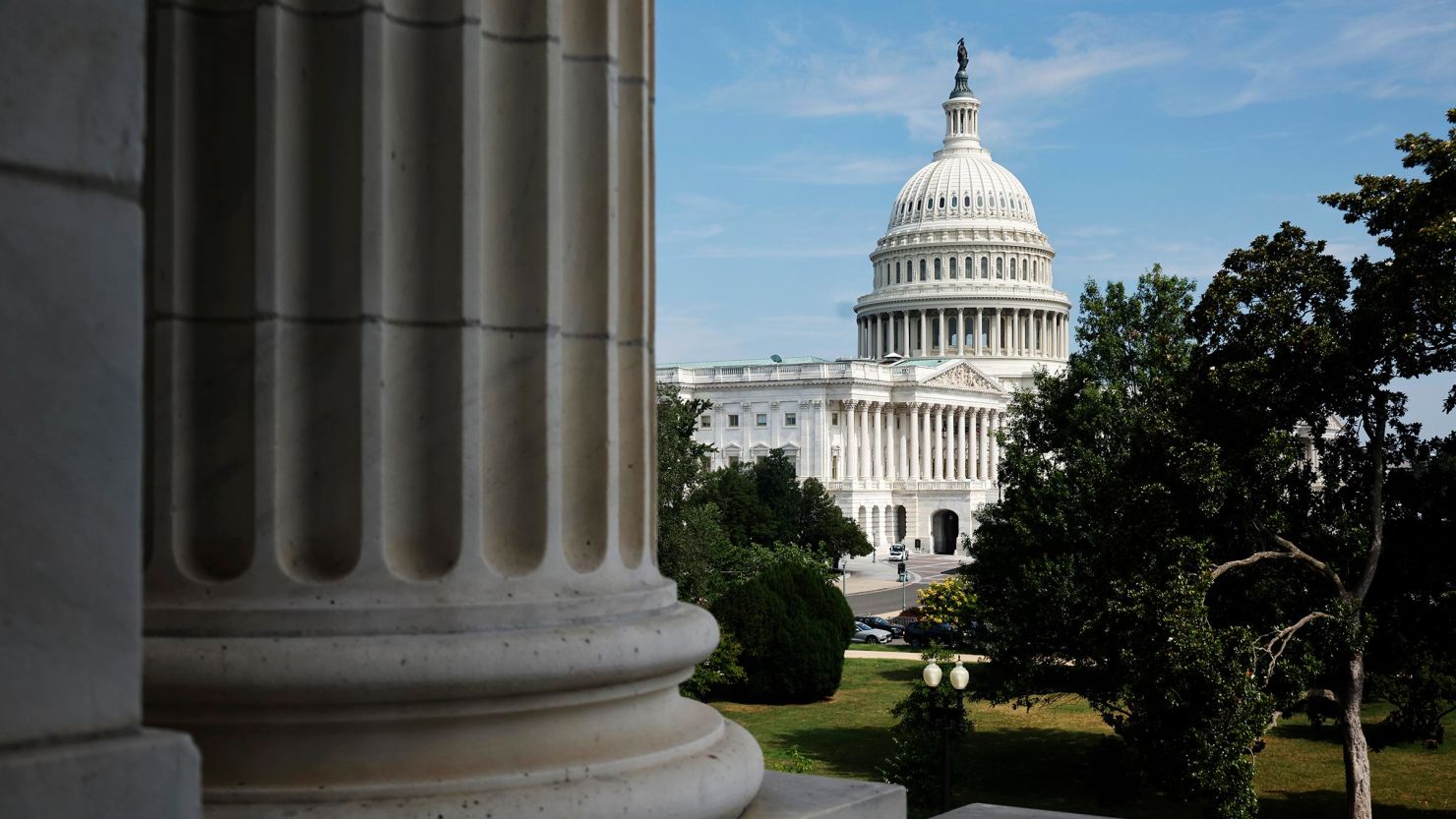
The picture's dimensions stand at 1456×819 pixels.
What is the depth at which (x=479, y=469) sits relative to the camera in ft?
12.4

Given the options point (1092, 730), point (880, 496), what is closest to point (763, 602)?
point (1092, 730)

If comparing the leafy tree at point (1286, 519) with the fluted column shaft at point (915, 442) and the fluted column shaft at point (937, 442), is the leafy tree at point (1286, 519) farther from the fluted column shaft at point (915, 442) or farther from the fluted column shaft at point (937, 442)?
the fluted column shaft at point (937, 442)

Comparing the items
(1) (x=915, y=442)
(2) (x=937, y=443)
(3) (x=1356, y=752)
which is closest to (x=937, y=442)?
(2) (x=937, y=443)

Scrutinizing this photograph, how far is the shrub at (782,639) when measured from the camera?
4150 cm

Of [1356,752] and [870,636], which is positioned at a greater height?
[1356,752]

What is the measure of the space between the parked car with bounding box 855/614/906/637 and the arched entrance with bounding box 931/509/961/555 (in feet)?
216

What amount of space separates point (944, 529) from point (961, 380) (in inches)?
494

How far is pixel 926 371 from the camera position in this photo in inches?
5059

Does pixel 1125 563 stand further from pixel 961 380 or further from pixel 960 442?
pixel 960 442

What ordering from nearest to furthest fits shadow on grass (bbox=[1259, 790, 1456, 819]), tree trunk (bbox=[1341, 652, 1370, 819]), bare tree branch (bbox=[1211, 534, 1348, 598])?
bare tree branch (bbox=[1211, 534, 1348, 598]), tree trunk (bbox=[1341, 652, 1370, 819]), shadow on grass (bbox=[1259, 790, 1456, 819])

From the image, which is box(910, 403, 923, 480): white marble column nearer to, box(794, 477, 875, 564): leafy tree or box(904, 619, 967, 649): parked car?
box(794, 477, 875, 564): leafy tree

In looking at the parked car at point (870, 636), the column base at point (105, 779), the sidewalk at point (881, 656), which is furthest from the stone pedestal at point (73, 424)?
A: the parked car at point (870, 636)

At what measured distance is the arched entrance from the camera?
129000 millimetres

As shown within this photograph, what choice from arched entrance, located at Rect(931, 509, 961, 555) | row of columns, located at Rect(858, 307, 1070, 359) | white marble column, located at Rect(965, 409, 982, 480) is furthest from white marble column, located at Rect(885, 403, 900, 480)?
row of columns, located at Rect(858, 307, 1070, 359)
